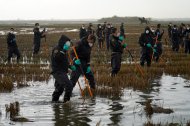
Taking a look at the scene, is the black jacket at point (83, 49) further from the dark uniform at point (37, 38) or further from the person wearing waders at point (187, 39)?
the person wearing waders at point (187, 39)

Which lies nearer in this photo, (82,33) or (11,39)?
(11,39)

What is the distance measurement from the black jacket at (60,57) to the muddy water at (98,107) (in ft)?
3.55

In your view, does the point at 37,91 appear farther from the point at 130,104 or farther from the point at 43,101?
the point at 130,104

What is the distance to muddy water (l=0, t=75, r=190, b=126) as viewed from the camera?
8992 mm

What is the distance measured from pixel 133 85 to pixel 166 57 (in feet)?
32.1

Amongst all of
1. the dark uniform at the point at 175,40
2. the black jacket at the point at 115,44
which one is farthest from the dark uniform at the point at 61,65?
the dark uniform at the point at 175,40

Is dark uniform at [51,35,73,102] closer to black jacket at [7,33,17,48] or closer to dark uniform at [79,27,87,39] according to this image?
black jacket at [7,33,17,48]

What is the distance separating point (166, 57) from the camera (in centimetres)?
2322

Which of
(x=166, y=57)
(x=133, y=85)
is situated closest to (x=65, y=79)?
(x=133, y=85)

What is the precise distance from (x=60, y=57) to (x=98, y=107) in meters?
1.79

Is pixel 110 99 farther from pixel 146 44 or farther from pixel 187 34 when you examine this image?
pixel 187 34

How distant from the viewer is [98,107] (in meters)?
10.6

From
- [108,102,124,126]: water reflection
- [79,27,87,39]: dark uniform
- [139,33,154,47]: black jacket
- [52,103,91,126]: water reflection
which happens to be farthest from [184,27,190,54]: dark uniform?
[52,103,91,126]: water reflection

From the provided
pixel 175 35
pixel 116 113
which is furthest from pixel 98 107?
pixel 175 35
